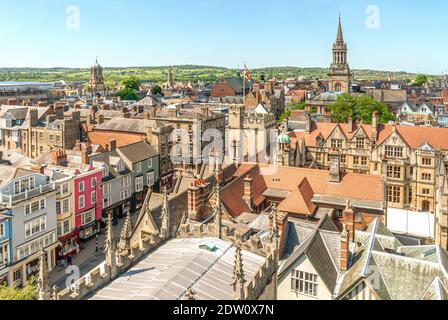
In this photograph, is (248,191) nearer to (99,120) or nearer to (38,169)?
(38,169)

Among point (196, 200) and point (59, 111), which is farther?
point (59, 111)

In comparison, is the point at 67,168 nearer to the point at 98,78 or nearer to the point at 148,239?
the point at 148,239

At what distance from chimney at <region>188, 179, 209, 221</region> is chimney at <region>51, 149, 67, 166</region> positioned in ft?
76.1

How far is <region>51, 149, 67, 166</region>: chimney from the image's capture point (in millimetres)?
50219

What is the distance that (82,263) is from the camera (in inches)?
1702

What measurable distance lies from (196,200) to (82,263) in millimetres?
16752

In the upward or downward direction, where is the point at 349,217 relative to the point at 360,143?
downward

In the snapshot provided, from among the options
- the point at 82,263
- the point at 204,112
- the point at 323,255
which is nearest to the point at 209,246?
the point at 323,255

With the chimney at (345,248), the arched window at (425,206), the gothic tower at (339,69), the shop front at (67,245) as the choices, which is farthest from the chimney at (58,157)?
the gothic tower at (339,69)

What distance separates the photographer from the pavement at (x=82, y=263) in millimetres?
39000

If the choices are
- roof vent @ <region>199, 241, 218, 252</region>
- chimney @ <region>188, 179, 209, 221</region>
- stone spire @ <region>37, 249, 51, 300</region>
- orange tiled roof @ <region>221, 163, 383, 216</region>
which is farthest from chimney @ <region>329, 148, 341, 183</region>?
stone spire @ <region>37, 249, 51, 300</region>

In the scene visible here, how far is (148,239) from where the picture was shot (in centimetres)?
2295

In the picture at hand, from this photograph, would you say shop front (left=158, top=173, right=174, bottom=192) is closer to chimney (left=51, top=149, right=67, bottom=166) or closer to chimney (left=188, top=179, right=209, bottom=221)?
chimney (left=51, top=149, right=67, bottom=166)
